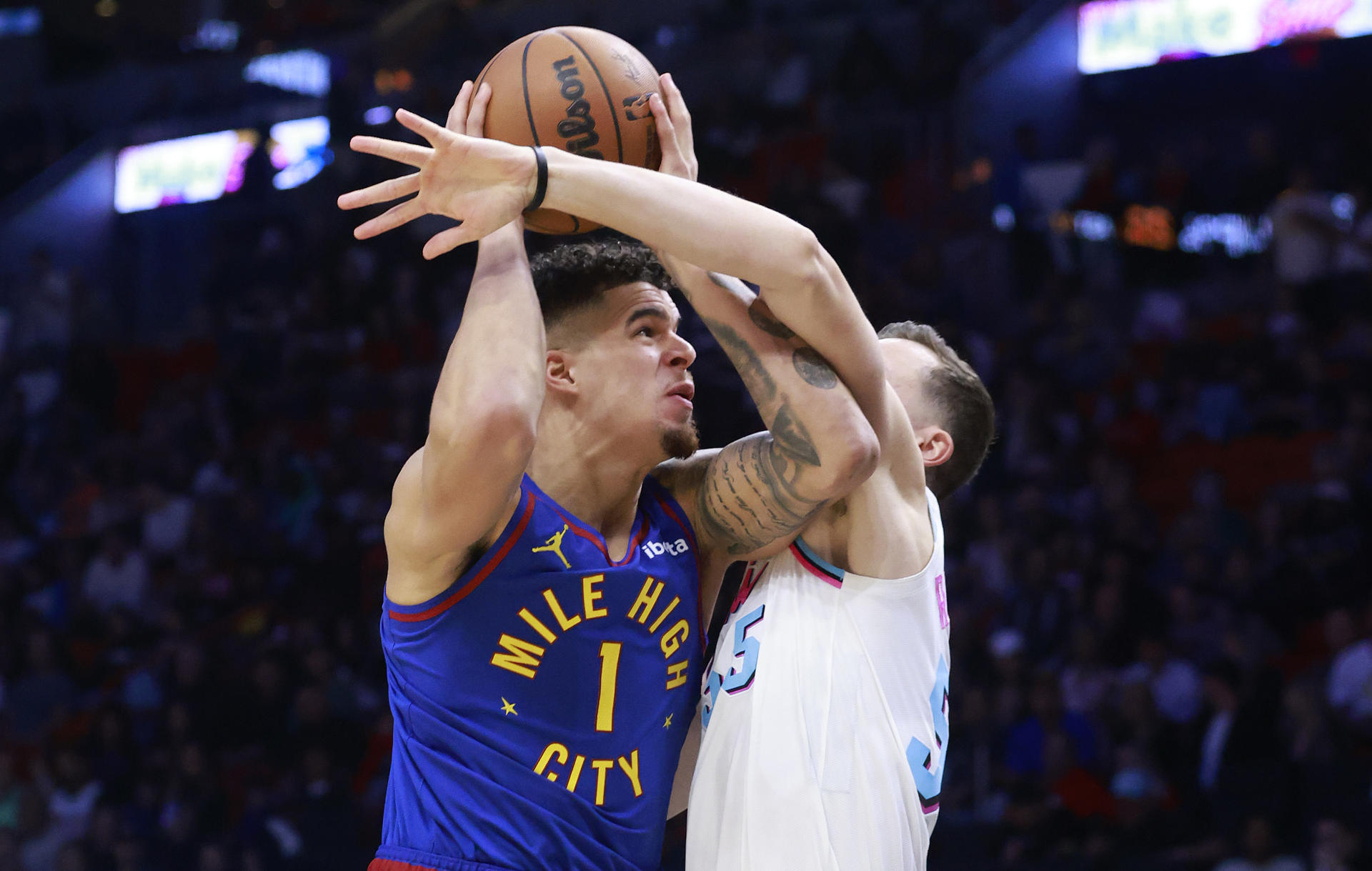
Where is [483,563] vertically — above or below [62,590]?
above

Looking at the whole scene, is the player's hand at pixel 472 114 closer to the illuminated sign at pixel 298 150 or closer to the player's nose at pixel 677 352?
the player's nose at pixel 677 352

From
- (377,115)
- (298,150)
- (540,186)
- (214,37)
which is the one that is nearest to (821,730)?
(540,186)

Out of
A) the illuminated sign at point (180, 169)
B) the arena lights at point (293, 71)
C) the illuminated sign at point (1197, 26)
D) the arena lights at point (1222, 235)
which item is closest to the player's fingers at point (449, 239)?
the arena lights at point (1222, 235)

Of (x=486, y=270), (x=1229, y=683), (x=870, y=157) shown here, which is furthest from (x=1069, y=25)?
(x=486, y=270)

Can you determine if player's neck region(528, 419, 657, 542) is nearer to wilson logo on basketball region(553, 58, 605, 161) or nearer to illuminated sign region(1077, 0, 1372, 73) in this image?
wilson logo on basketball region(553, 58, 605, 161)

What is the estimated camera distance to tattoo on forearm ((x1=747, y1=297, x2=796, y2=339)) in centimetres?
276


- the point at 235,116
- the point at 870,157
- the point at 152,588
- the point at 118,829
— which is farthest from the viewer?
the point at 235,116

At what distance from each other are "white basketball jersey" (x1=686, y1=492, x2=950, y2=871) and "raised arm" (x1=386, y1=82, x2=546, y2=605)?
65cm

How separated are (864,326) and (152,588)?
9.59m

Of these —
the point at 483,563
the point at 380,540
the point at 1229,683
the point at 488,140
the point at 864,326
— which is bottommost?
the point at 1229,683

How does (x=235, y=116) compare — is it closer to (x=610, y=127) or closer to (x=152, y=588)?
(x=152, y=588)

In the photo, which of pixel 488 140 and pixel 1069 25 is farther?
pixel 1069 25

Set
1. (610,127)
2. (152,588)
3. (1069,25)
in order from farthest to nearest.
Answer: (1069,25) → (152,588) → (610,127)

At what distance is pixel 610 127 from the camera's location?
2.87 m
